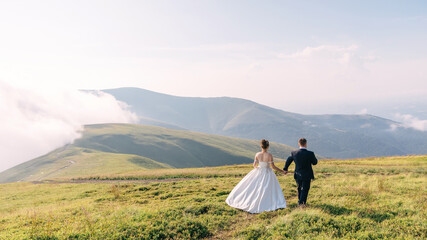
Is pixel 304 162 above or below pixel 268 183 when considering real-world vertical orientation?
above

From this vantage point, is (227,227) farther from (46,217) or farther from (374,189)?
(374,189)

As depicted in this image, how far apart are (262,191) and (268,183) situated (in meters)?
0.60

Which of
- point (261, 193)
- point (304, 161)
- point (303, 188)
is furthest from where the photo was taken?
point (261, 193)

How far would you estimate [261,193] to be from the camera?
51.2 ft

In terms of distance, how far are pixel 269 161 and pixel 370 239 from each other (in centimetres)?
618

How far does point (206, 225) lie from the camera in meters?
13.5

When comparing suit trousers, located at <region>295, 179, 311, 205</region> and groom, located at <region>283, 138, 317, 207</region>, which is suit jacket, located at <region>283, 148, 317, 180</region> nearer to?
groom, located at <region>283, 138, 317, 207</region>

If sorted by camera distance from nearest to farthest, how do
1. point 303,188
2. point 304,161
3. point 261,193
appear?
1. point 304,161
2. point 303,188
3. point 261,193

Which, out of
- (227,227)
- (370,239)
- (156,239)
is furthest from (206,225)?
(370,239)

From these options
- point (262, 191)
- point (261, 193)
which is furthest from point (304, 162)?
point (261, 193)

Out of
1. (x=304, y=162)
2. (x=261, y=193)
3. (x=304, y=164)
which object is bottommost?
(x=261, y=193)

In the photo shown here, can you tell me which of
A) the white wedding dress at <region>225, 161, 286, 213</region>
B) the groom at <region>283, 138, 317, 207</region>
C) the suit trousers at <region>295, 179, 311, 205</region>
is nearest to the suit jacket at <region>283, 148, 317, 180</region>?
the groom at <region>283, 138, 317, 207</region>

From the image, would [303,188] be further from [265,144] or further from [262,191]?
[265,144]

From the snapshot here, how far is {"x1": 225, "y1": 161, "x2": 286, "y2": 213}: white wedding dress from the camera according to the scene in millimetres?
15352
